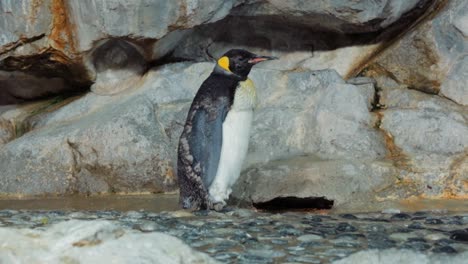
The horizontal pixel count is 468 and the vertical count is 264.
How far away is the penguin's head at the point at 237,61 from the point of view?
5.10m

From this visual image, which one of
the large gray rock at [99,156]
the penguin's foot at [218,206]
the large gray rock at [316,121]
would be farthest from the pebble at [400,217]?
the large gray rock at [99,156]

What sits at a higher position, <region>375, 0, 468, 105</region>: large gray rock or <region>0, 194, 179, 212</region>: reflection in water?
<region>375, 0, 468, 105</region>: large gray rock

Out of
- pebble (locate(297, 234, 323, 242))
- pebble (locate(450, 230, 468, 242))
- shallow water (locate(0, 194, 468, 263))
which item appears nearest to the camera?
shallow water (locate(0, 194, 468, 263))

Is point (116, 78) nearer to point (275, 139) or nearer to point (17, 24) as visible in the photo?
point (17, 24)

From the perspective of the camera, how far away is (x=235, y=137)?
4.99m

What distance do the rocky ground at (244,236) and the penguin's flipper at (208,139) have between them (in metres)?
0.43

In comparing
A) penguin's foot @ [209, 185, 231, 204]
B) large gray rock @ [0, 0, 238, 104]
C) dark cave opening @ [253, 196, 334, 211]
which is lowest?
dark cave opening @ [253, 196, 334, 211]

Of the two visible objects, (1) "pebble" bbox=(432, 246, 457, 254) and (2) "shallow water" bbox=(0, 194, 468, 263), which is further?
(2) "shallow water" bbox=(0, 194, 468, 263)

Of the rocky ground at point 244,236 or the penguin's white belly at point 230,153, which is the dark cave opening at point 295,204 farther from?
the rocky ground at point 244,236

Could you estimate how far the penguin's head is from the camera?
201 inches

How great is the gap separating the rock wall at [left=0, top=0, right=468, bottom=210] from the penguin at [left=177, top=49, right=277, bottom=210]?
290 millimetres

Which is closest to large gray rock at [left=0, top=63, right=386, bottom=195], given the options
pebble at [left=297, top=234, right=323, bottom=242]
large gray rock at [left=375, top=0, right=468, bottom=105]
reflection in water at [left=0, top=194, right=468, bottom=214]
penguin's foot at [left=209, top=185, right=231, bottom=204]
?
reflection in water at [left=0, top=194, right=468, bottom=214]

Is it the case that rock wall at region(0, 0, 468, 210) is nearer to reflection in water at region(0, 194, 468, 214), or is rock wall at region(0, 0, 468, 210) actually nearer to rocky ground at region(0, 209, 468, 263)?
reflection in water at region(0, 194, 468, 214)

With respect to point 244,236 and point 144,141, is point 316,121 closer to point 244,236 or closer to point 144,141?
point 144,141
